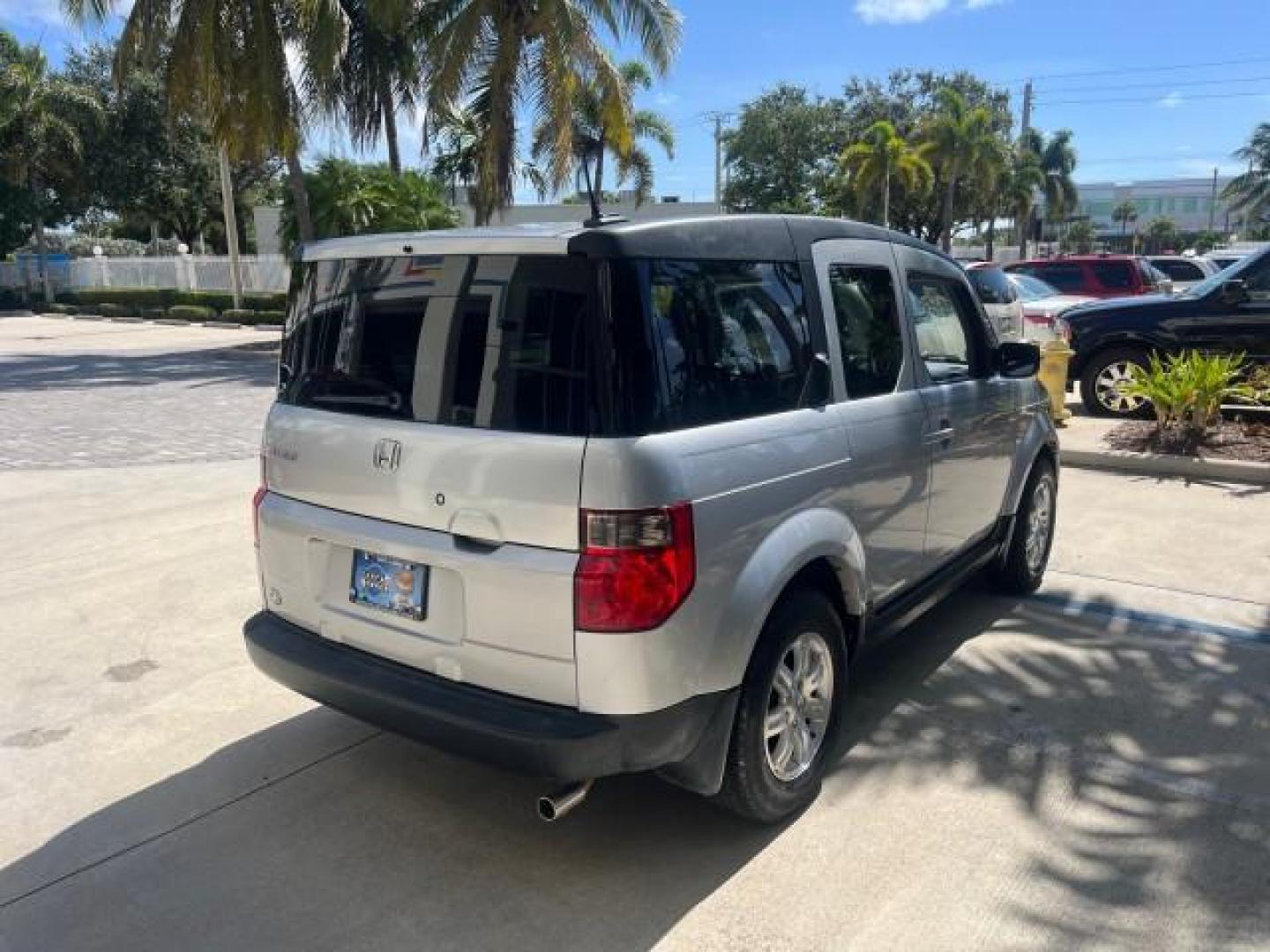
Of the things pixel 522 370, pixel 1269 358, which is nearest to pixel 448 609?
pixel 522 370

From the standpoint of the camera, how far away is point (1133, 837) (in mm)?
3209

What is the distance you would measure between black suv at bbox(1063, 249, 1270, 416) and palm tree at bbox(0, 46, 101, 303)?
3881cm

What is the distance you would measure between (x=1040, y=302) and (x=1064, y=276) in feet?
6.57

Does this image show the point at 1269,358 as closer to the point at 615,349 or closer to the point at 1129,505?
the point at 1129,505

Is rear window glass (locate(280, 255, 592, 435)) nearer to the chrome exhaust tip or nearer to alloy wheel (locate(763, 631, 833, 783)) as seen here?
the chrome exhaust tip

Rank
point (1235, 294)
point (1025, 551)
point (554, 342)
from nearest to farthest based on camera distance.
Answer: point (554, 342) → point (1025, 551) → point (1235, 294)

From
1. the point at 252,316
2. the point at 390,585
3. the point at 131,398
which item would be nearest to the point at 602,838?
the point at 390,585

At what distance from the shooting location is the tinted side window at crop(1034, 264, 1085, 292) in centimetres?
1775

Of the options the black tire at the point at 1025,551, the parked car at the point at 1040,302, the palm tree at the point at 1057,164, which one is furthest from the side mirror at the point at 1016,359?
the palm tree at the point at 1057,164

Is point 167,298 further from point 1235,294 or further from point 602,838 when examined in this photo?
point 602,838

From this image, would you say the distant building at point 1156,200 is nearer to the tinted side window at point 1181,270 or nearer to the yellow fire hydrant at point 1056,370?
the tinted side window at point 1181,270

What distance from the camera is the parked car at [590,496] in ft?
8.80

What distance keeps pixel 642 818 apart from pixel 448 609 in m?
1.06

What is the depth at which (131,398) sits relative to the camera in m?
14.3
